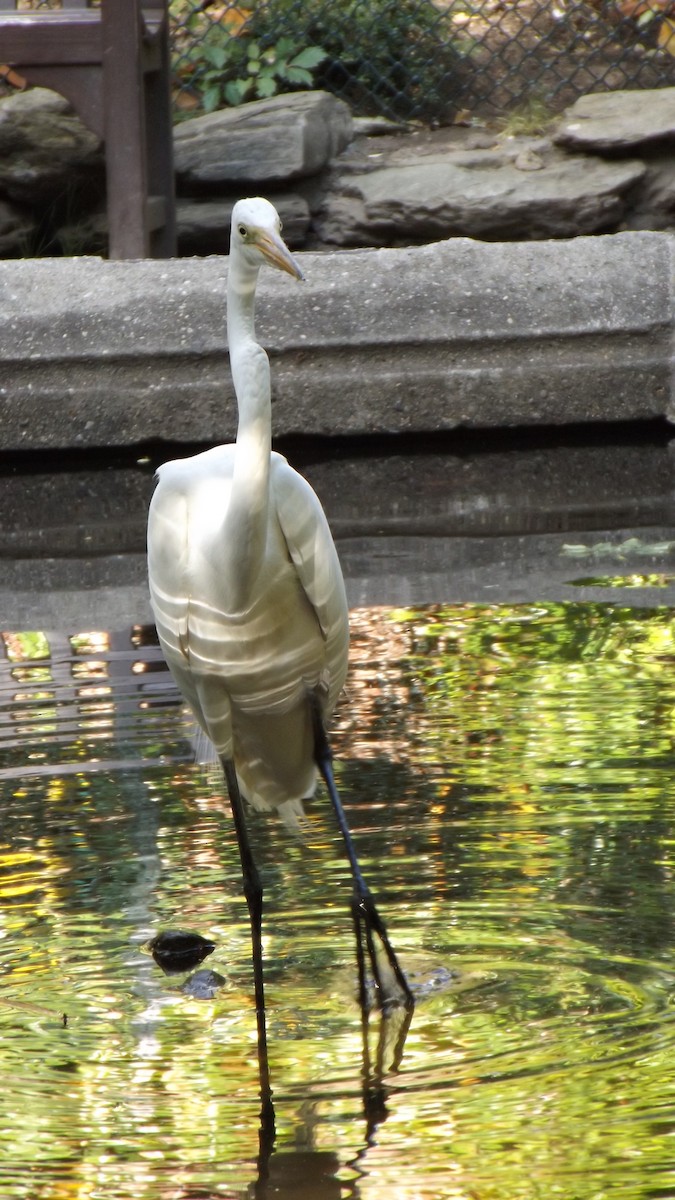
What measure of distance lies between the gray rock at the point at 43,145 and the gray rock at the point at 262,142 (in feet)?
1.50

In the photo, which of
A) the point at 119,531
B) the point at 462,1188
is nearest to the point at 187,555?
the point at 462,1188

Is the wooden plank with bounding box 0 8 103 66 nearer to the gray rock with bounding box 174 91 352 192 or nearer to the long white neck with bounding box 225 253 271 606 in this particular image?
the gray rock with bounding box 174 91 352 192

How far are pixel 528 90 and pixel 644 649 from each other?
17.1ft

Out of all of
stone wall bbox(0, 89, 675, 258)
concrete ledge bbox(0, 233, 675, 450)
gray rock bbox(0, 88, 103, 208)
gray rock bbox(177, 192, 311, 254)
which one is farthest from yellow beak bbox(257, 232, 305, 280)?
gray rock bbox(0, 88, 103, 208)

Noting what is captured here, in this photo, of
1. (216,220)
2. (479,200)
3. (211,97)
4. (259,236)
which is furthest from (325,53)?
(259,236)

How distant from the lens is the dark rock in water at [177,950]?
3.30m

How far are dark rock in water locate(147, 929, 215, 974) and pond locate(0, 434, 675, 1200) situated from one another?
0.03 meters

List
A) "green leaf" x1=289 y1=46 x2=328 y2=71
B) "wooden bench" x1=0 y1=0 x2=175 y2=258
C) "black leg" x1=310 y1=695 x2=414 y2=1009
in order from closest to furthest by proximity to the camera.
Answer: "black leg" x1=310 y1=695 x2=414 y2=1009 < "wooden bench" x1=0 y1=0 x2=175 y2=258 < "green leaf" x1=289 y1=46 x2=328 y2=71

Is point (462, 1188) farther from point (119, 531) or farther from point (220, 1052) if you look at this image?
point (119, 531)

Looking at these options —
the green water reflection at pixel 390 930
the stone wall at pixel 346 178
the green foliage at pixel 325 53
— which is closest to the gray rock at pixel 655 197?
the stone wall at pixel 346 178

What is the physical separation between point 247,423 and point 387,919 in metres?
1.04

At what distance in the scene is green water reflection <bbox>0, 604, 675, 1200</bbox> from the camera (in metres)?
2.58

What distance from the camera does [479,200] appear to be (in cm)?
859

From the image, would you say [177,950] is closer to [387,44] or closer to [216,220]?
[216,220]
